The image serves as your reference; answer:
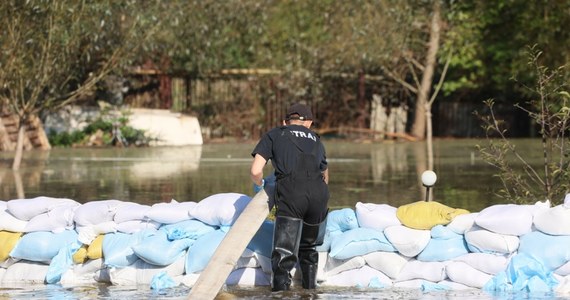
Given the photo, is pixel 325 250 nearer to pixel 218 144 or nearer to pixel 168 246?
pixel 168 246

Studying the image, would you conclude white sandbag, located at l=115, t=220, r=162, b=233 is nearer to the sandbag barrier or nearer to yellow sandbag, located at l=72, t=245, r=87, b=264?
the sandbag barrier

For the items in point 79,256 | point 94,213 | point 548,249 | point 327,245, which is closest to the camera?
point 548,249

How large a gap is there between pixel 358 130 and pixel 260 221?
80.4 feet

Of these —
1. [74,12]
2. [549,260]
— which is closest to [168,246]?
[549,260]

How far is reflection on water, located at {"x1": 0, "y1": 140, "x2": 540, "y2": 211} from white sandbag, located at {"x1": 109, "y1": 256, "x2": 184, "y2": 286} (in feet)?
15.9

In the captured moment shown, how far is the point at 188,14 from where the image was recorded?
1206 inches

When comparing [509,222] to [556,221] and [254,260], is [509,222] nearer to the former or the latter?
[556,221]

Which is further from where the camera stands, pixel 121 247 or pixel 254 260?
pixel 121 247

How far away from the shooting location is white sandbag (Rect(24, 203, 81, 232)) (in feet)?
31.4

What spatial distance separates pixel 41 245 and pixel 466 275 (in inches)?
131

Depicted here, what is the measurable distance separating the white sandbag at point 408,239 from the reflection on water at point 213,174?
4.54m

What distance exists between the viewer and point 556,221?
28.0 feet

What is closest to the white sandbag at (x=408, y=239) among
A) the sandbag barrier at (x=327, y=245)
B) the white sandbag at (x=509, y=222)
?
the sandbag barrier at (x=327, y=245)

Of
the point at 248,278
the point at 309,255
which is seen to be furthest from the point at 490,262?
the point at 248,278
